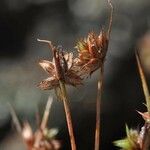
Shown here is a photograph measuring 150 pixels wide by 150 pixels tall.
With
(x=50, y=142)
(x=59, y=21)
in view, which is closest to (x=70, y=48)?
(x=59, y=21)

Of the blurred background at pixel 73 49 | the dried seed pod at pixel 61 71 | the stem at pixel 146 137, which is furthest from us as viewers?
the blurred background at pixel 73 49

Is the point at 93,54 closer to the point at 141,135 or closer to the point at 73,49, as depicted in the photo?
the point at 141,135

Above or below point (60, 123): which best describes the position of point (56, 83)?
above

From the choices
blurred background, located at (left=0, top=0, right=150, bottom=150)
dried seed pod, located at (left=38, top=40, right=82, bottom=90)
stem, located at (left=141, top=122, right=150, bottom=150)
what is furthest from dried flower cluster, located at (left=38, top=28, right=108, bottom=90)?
blurred background, located at (left=0, top=0, right=150, bottom=150)

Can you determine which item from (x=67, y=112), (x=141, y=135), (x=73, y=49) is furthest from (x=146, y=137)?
(x=73, y=49)

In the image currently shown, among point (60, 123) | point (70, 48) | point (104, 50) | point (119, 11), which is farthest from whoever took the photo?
point (119, 11)

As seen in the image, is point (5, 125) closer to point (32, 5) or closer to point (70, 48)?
point (70, 48)

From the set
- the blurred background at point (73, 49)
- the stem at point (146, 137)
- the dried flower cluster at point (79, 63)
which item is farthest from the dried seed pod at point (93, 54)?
the blurred background at point (73, 49)

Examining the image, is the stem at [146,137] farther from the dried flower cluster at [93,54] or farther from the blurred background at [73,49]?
the blurred background at [73,49]

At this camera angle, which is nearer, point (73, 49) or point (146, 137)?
point (146, 137)
